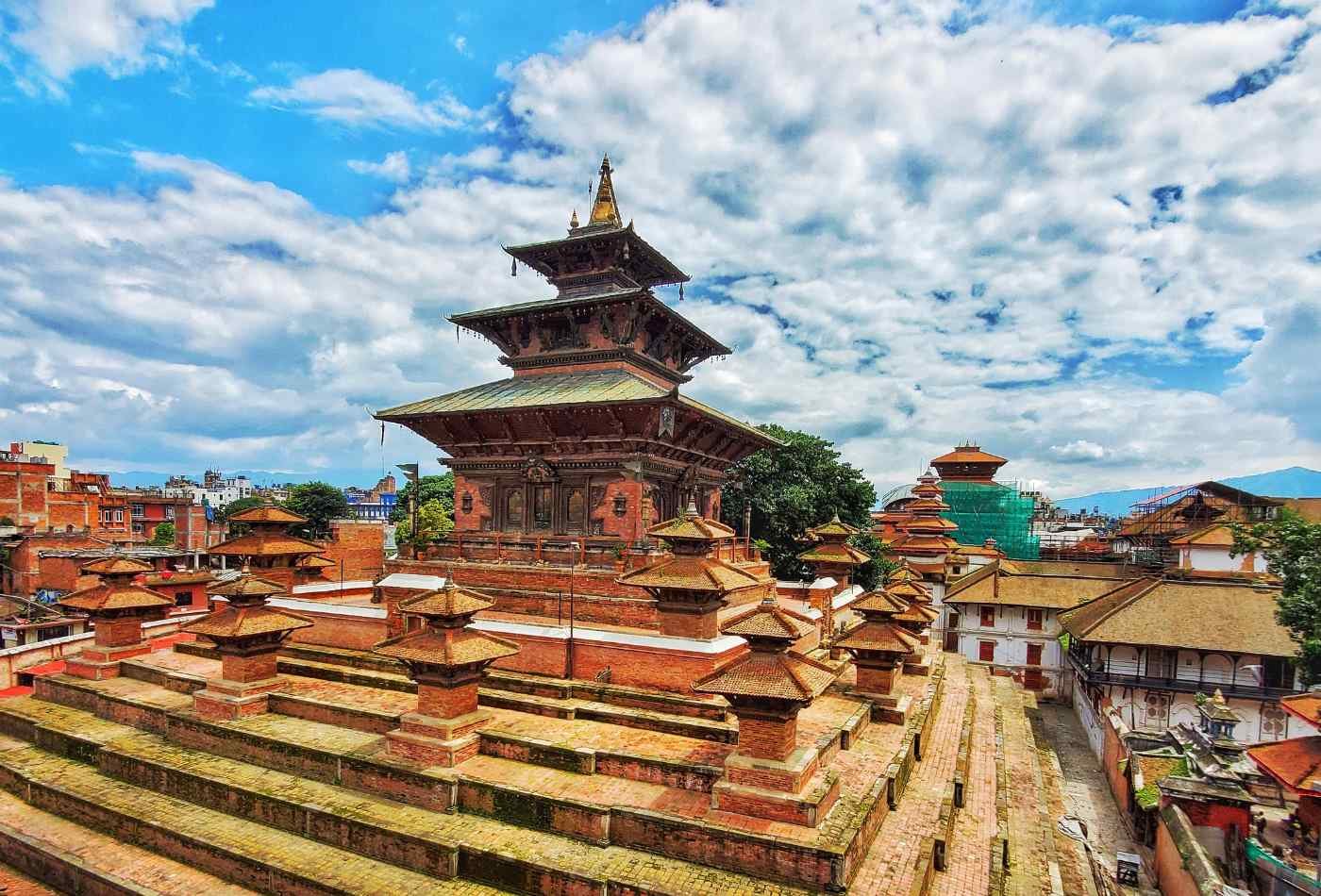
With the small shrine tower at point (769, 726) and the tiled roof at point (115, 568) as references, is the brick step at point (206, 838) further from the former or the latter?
the tiled roof at point (115, 568)

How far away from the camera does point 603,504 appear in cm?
1814

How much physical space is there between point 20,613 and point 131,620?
11947 millimetres

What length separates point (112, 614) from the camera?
1709 cm

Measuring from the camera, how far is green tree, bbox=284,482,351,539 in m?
47.2

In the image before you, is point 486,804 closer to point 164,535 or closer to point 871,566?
point 871,566

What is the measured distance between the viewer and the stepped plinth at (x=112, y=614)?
16875mm

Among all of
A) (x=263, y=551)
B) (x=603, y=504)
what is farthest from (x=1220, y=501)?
(x=263, y=551)

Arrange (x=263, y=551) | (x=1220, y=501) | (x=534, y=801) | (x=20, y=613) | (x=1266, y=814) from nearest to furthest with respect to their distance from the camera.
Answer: (x=534, y=801)
(x=1266, y=814)
(x=263, y=551)
(x=20, y=613)
(x=1220, y=501)

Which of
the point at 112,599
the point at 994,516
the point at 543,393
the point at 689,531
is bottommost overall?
the point at 112,599

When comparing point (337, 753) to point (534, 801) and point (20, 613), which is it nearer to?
point (534, 801)

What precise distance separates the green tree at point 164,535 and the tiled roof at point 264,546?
1578 inches

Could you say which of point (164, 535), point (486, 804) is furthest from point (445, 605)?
point (164, 535)

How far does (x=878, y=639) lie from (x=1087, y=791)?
28.7 ft

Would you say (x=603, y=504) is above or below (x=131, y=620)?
above
